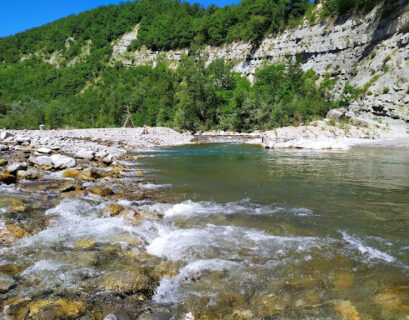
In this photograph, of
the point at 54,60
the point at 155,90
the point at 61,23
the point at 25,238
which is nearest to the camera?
the point at 25,238

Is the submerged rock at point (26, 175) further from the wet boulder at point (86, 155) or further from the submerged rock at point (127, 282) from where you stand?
the submerged rock at point (127, 282)

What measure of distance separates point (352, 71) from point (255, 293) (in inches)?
1855

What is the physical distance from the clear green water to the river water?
0.02 metres

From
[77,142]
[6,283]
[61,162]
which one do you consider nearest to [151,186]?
[61,162]

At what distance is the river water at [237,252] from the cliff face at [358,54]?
88.2ft

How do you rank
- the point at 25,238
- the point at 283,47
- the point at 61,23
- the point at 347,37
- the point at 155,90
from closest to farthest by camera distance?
1. the point at 25,238
2. the point at 347,37
3. the point at 283,47
4. the point at 155,90
5. the point at 61,23

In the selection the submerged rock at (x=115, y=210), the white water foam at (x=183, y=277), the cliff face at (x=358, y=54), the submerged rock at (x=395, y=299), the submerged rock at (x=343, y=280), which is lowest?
the submerged rock at (x=343, y=280)

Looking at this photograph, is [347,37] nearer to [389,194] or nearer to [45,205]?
[389,194]

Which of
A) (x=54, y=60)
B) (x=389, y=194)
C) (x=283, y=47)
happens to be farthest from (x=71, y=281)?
(x=54, y=60)

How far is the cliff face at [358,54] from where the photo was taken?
31.5 meters

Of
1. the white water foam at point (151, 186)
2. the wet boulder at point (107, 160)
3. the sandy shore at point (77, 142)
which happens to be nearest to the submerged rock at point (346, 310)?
the white water foam at point (151, 186)

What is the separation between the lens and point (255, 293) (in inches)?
149

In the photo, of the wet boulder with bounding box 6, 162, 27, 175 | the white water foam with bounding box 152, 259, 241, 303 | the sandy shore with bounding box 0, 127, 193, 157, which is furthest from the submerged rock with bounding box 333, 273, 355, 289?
the sandy shore with bounding box 0, 127, 193, 157

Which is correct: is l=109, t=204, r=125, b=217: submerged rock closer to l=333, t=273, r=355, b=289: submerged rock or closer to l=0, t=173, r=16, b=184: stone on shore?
l=0, t=173, r=16, b=184: stone on shore
